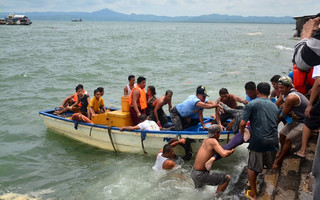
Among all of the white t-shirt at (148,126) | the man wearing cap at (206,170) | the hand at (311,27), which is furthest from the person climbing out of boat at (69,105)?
the hand at (311,27)

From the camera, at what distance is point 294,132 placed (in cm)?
596

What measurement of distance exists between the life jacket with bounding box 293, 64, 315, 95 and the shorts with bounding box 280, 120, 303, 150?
93 centimetres

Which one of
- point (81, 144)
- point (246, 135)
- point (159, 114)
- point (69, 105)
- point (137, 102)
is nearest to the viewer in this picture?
point (246, 135)

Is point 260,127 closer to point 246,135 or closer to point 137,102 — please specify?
point 246,135

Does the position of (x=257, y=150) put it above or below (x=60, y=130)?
above

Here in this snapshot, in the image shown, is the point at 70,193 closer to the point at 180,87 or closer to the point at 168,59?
the point at 180,87

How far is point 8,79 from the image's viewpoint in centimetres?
2178

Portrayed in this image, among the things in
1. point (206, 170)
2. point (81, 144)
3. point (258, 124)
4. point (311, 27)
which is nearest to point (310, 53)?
point (311, 27)

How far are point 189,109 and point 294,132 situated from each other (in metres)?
2.98

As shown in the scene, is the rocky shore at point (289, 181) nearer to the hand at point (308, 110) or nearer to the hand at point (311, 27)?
the hand at point (308, 110)

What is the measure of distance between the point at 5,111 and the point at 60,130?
6.08 m

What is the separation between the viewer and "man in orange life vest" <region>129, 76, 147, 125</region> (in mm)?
8969

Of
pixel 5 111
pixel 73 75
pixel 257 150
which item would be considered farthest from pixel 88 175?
pixel 73 75

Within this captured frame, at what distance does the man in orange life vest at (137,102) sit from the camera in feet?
29.4
